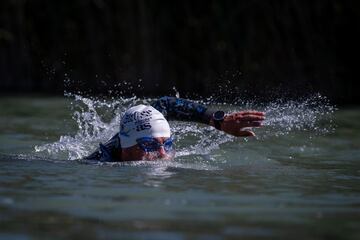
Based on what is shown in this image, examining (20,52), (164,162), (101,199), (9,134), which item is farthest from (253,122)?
(20,52)

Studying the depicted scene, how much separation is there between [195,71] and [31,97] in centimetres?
342

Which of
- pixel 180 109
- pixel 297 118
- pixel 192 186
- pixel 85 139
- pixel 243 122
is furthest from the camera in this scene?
pixel 297 118

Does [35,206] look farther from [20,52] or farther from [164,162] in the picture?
[20,52]

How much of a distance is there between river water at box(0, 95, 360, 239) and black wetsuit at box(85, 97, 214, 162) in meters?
0.41

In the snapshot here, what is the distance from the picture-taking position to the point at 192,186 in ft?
24.0

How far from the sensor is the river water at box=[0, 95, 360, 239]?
5.67 meters

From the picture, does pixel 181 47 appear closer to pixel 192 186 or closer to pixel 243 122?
pixel 243 122

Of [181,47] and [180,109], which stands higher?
[181,47]

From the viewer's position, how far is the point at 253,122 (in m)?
8.27

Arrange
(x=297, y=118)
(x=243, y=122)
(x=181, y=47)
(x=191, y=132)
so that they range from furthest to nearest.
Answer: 1. (x=181, y=47)
2. (x=191, y=132)
3. (x=297, y=118)
4. (x=243, y=122)

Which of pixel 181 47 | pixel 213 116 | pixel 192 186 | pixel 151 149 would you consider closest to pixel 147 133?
pixel 151 149

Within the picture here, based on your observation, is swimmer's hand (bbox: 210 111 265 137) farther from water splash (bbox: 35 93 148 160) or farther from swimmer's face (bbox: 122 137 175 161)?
water splash (bbox: 35 93 148 160)

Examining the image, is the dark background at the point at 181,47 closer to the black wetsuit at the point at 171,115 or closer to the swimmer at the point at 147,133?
the black wetsuit at the point at 171,115

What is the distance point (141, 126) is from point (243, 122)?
109cm
